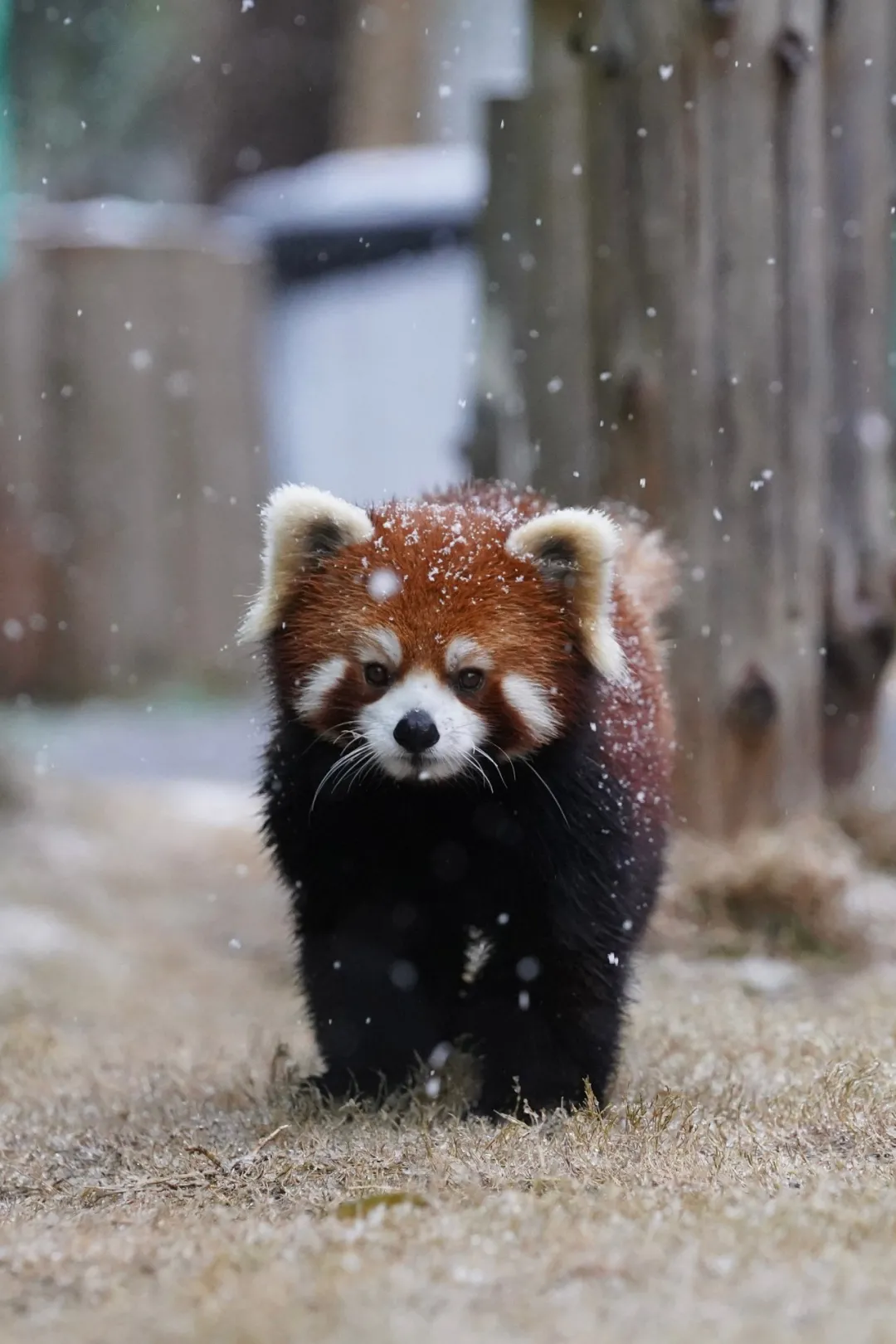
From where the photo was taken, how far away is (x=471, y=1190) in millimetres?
3191

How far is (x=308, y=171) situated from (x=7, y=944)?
10066 millimetres

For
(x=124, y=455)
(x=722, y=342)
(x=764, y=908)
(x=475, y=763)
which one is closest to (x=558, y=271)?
(x=722, y=342)

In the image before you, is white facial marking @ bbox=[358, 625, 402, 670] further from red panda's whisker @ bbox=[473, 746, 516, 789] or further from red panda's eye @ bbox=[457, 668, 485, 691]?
red panda's whisker @ bbox=[473, 746, 516, 789]

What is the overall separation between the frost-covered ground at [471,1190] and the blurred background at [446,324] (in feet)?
5.47

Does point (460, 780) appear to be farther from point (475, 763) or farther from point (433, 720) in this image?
point (433, 720)

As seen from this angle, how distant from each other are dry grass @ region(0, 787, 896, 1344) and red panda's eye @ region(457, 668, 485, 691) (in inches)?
35.2

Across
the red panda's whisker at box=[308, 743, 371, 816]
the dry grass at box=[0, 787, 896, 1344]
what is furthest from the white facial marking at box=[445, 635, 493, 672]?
the dry grass at box=[0, 787, 896, 1344]

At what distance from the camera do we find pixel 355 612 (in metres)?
3.72

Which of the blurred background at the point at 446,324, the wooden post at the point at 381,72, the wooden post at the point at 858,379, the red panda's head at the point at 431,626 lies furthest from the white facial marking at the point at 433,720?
the wooden post at the point at 381,72

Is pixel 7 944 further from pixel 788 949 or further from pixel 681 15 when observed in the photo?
pixel 681 15

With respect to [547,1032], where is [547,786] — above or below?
above

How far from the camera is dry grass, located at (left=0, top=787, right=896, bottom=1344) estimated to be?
253 cm

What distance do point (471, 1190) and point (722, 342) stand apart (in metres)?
3.86

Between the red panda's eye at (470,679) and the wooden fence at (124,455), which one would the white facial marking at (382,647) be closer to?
the red panda's eye at (470,679)
